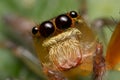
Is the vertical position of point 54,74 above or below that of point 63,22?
below

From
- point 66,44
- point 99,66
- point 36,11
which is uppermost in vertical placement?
point 66,44

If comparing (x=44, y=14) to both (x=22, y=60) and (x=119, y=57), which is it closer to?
(x=22, y=60)

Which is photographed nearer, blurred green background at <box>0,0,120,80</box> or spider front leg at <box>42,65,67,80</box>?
spider front leg at <box>42,65,67,80</box>

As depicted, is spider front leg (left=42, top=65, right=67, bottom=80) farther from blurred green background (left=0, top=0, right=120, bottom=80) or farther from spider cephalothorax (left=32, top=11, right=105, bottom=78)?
blurred green background (left=0, top=0, right=120, bottom=80)

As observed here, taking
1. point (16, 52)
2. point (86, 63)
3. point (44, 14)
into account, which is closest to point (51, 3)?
point (44, 14)

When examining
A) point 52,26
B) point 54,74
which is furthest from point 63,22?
point 54,74

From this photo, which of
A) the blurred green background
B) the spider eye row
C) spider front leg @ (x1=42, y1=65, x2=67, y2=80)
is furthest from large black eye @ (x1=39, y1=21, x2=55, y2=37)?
the blurred green background

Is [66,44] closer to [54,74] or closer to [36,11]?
[54,74]
